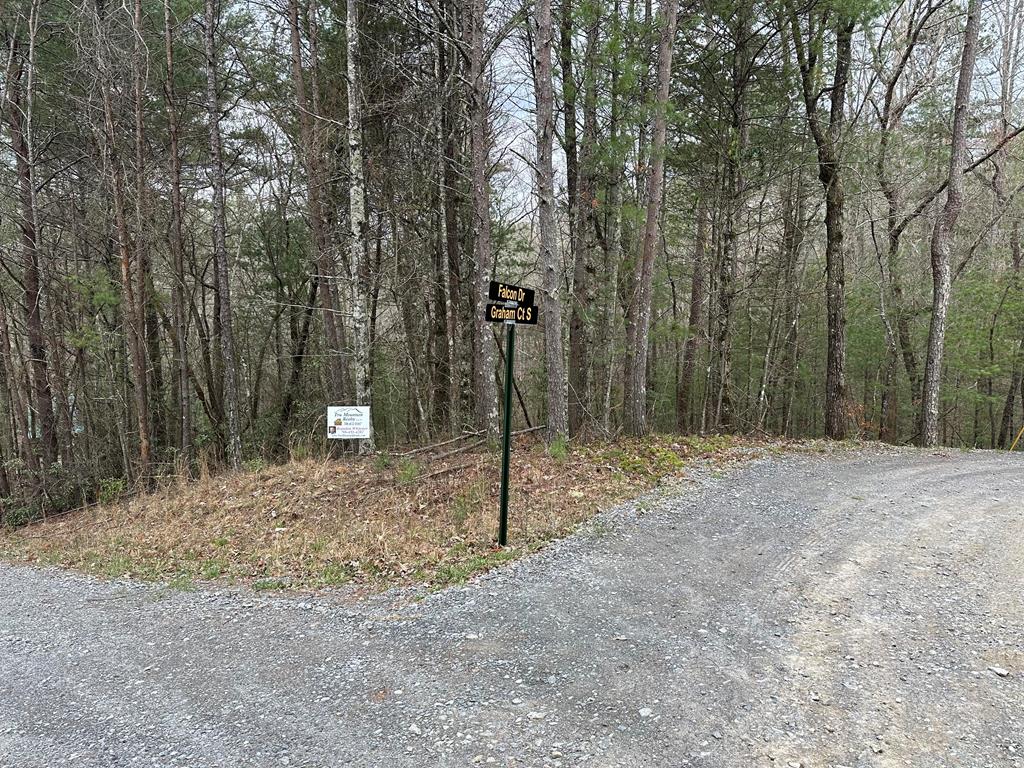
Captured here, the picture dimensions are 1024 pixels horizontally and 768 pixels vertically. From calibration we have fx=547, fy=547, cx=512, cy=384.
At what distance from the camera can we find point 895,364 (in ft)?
53.8

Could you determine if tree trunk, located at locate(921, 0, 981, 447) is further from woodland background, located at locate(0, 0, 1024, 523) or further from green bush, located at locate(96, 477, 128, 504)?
green bush, located at locate(96, 477, 128, 504)

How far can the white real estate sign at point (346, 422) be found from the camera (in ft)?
25.9

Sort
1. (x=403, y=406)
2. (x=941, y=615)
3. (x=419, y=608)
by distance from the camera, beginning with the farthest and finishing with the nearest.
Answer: (x=403, y=406)
(x=419, y=608)
(x=941, y=615)

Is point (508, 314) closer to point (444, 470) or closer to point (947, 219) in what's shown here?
point (444, 470)

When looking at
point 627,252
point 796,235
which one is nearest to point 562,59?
→ point 627,252

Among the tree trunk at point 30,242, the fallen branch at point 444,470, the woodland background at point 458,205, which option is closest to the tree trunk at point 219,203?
the woodland background at point 458,205

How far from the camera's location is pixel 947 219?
11133 millimetres

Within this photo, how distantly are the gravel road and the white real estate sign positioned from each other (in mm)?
3058

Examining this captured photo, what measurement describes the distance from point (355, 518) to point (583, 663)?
4027 mm

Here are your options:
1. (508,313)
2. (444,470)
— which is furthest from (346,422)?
(508,313)

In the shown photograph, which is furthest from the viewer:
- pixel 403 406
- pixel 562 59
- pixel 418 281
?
pixel 403 406

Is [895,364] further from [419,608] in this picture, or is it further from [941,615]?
[419,608]

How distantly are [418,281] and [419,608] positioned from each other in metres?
9.81

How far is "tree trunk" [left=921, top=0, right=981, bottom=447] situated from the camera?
10680 mm
